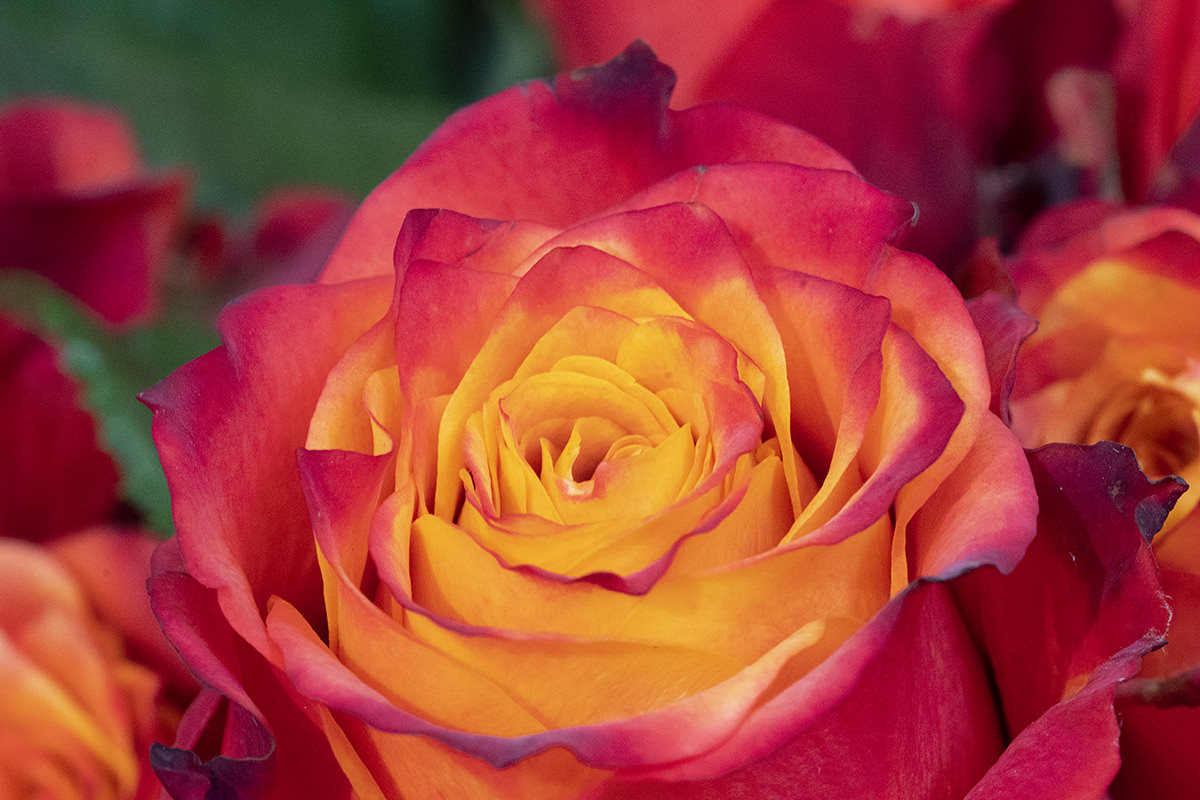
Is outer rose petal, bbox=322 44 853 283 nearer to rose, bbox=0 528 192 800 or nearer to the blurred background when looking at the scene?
rose, bbox=0 528 192 800

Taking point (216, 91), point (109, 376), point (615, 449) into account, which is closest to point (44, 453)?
point (109, 376)

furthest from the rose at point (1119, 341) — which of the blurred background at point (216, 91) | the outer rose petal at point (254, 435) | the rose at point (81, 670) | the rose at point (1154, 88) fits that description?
the blurred background at point (216, 91)

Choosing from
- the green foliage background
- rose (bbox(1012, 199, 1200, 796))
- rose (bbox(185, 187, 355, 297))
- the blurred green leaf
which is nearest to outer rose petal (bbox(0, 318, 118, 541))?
the blurred green leaf

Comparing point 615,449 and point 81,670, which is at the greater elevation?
point 615,449

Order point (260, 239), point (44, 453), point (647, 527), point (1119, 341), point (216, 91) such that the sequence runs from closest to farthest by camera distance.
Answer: point (647, 527), point (1119, 341), point (44, 453), point (260, 239), point (216, 91)

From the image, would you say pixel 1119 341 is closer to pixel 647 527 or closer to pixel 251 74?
pixel 647 527

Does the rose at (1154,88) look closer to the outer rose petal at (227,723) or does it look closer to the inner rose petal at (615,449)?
the inner rose petal at (615,449)

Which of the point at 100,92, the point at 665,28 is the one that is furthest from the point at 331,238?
the point at 100,92
